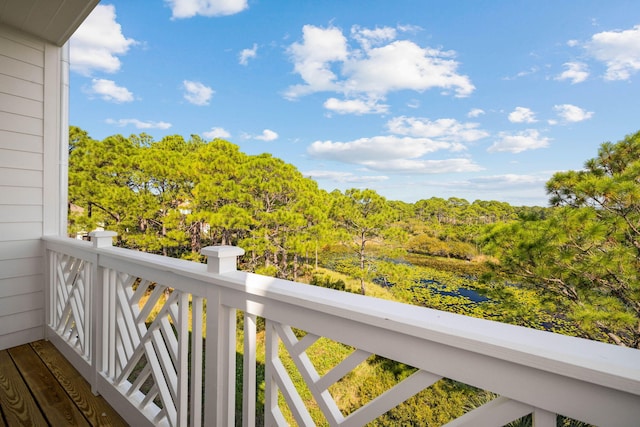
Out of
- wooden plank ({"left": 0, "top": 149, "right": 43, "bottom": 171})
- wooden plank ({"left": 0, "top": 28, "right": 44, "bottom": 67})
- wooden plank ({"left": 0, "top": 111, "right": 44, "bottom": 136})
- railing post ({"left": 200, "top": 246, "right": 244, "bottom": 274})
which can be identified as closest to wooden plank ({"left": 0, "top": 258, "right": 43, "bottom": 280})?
wooden plank ({"left": 0, "top": 149, "right": 43, "bottom": 171})

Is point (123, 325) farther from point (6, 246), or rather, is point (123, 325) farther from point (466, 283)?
point (466, 283)

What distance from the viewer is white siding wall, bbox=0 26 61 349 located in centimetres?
211

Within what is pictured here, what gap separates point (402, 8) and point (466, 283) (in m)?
15.8

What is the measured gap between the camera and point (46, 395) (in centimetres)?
164

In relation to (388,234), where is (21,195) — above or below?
above

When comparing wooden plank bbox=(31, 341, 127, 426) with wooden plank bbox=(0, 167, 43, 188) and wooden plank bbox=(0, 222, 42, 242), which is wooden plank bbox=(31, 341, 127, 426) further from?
wooden plank bbox=(0, 167, 43, 188)

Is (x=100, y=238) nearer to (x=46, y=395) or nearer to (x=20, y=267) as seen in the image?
(x=46, y=395)

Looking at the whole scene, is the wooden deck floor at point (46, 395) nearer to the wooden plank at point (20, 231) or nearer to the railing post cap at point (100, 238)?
the wooden plank at point (20, 231)

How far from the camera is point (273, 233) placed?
37.1 feet

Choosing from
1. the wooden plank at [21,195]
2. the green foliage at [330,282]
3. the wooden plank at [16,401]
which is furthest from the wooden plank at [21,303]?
the green foliage at [330,282]

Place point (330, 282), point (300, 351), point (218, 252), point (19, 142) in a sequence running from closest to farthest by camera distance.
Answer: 1. point (300, 351)
2. point (218, 252)
3. point (19, 142)
4. point (330, 282)

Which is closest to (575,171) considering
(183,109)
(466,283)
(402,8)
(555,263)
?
(555,263)

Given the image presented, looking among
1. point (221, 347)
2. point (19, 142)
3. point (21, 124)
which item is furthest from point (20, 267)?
point (221, 347)

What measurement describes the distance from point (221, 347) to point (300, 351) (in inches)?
13.7
